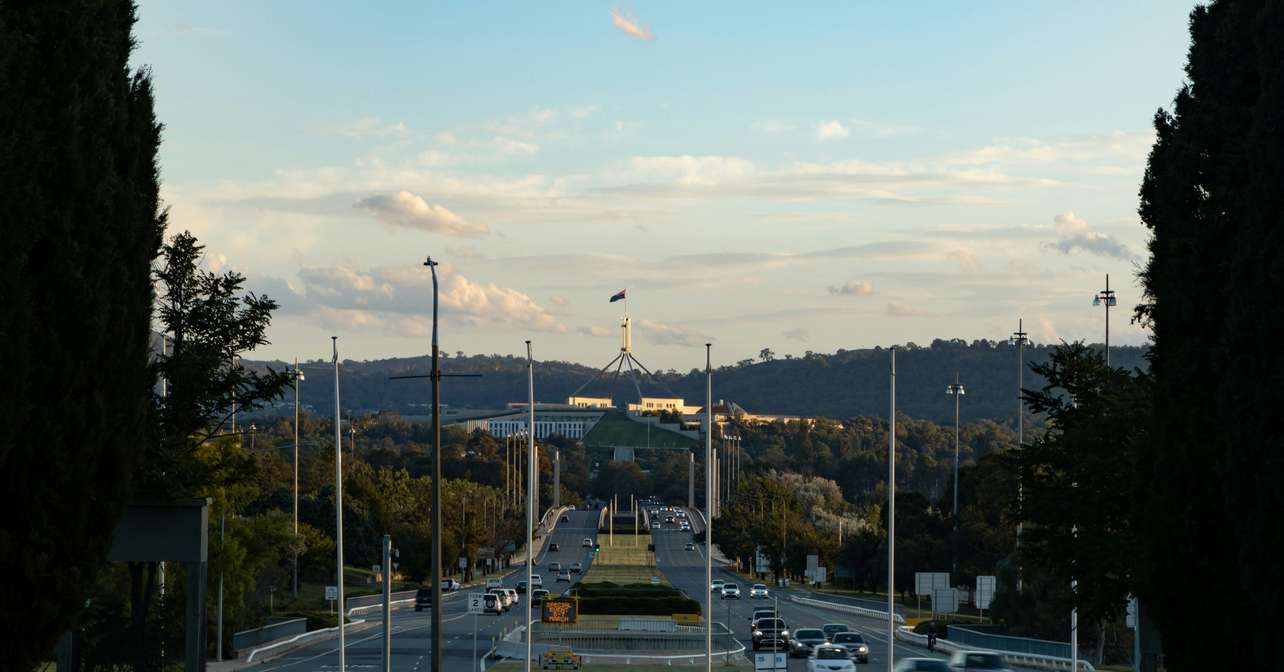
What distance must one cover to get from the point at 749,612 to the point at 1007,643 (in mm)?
27479

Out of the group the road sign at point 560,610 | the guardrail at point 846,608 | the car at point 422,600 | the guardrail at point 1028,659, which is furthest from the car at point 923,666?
the car at point 422,600

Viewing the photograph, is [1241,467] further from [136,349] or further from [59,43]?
[59,43]

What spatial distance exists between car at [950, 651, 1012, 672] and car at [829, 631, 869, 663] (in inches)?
722

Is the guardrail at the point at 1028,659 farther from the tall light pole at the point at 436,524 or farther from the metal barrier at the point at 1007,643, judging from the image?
the tall light pole at the point at 436,524

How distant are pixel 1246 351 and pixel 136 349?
13413 mm

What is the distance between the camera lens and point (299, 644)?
67.5 m

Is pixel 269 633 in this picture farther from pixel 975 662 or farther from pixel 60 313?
pixel 60 313

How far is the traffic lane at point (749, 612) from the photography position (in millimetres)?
66250

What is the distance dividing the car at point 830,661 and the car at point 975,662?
855 centimetres

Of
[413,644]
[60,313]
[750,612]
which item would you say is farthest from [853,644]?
[60,313]

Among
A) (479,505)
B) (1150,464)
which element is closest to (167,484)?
(1150,464)

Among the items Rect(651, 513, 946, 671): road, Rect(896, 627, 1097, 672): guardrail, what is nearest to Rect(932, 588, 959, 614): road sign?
Rect(896, 627, 1097, 672): guardrail

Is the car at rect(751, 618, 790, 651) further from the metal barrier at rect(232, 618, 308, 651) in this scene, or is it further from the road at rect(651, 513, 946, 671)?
the metal barrier at rect(232, 618, 308, 651)

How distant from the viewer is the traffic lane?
66.2 metres
